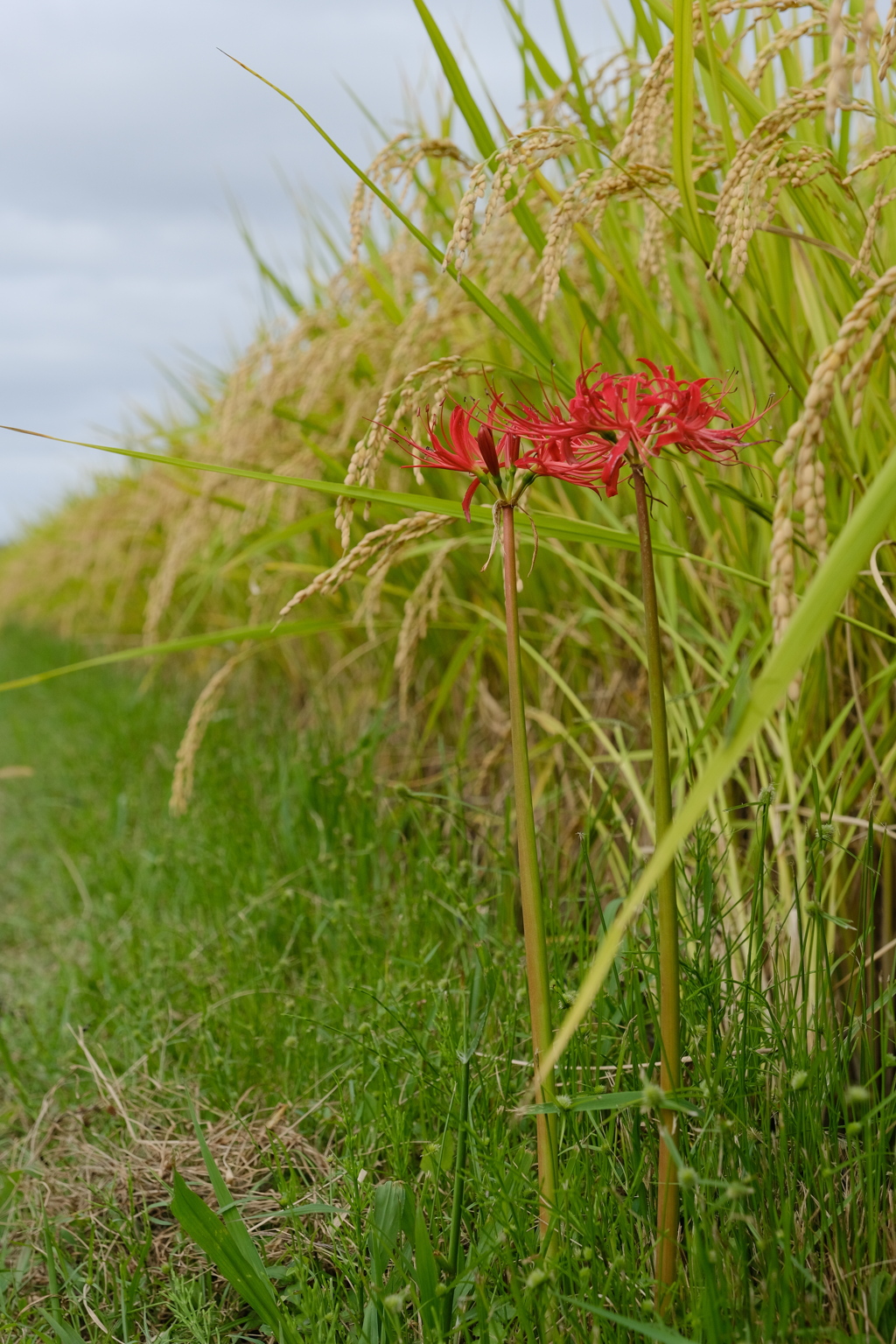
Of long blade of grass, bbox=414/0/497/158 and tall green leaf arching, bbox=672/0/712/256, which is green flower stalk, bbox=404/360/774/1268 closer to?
tall green leaf arching, bbox=672/0/712/256

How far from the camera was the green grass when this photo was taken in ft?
2.68

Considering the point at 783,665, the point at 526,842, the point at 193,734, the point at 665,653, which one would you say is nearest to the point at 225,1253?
the point at 526,842

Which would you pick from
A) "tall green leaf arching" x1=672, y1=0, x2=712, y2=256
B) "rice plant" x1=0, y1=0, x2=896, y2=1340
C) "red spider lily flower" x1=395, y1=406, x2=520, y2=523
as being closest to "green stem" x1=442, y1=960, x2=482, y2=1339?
"rice plant" x1=0, y1=0, x2=896, y2=1340

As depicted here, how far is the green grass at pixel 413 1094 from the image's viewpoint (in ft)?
2.68

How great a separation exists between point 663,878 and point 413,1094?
54 centimetres

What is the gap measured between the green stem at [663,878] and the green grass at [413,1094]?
0.08ft

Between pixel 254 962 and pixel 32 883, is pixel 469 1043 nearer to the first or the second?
pixel 254 962

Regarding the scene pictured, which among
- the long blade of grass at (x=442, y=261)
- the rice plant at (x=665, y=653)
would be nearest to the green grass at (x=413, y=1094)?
the rice plant at (x=665, y=653)

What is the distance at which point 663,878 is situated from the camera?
2.32 feet

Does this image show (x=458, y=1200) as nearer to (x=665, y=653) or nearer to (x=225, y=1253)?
(x=225, y=1253)

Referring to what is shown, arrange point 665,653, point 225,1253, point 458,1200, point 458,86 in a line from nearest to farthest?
point 458,1200
point 225,1253
point 458,86
point 665,653

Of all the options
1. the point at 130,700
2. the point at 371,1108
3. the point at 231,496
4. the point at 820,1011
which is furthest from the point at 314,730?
the point at 820,1011

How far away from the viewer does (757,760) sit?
1.40 meters

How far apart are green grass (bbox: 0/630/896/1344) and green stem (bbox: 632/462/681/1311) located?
24 mm
